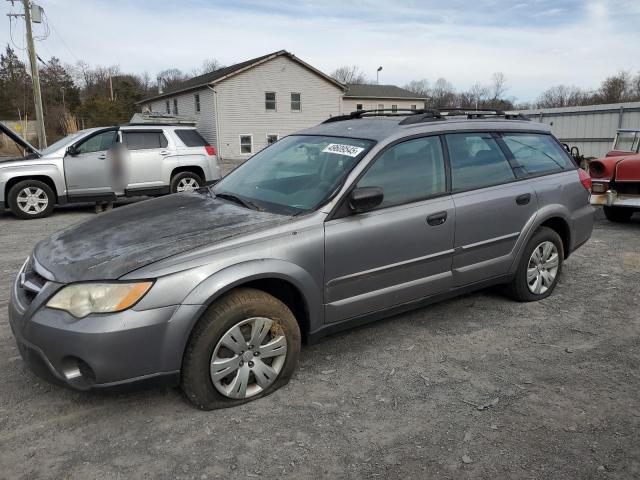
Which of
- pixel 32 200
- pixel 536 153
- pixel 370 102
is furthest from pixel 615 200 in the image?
pixel 370 102

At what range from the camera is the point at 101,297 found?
2.68 meters

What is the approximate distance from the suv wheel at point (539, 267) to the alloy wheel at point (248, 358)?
2499mm

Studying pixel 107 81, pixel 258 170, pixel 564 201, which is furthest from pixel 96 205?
pixel 107 81

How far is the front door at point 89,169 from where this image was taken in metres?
9.59

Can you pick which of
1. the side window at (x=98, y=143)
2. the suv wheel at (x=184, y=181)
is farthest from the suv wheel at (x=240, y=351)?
the side window at (x=98, y=143)

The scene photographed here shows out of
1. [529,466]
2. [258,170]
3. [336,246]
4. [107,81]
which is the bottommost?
[529,466]

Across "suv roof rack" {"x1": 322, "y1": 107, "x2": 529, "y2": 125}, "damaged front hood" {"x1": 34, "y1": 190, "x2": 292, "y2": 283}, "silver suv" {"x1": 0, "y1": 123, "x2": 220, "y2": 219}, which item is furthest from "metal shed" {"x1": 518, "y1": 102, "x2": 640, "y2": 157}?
"damaged front hood" {"x1": 34, "y1": 190, "x2": 292, "y2": 283}

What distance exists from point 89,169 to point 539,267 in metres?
8.18

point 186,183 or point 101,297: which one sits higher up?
point 101,297

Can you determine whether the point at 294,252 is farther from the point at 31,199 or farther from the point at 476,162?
the point at 31,199

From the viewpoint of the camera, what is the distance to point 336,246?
333cm

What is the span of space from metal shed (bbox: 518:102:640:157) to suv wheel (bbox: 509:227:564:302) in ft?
46.9

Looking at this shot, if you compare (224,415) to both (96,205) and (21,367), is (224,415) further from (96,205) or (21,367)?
(96,205)

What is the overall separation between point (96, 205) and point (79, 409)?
7.87 meters
